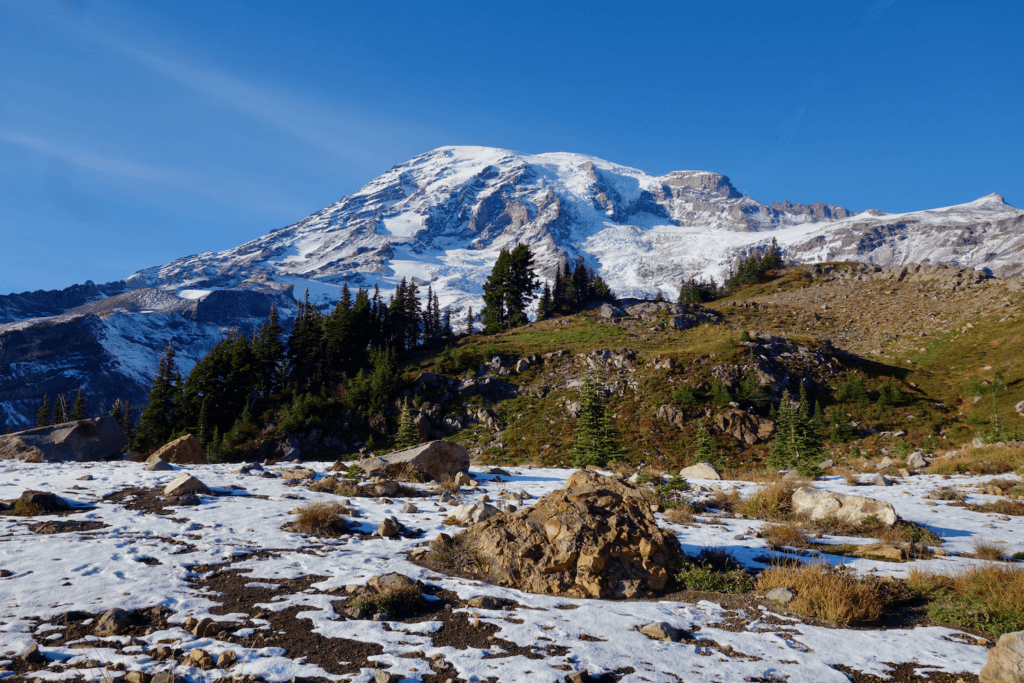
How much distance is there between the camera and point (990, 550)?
861 cm

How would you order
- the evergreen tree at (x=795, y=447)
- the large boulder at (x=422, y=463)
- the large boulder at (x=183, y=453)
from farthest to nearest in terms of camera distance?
the large boulder at (x=183, y=453)
the evergreen tree at (x=795, y=447)
the large boulder at (x=422, y=463)

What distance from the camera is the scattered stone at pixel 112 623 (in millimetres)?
5758

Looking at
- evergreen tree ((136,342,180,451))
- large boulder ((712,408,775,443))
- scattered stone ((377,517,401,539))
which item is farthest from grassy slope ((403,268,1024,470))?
evergreen tree ((136,342,180,451))

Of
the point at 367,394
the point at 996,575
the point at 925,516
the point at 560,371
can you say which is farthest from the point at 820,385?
the point at 367,394

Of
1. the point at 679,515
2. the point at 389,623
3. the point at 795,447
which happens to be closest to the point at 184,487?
the point at 389,623

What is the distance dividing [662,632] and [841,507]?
7.45m

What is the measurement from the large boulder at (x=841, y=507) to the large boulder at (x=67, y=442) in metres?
26.9

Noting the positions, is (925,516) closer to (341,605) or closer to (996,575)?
(996,575)

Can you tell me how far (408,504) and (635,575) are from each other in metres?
6.04

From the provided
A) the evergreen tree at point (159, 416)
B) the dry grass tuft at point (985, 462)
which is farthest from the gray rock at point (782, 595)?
the evergreen tree at point (159, 416)

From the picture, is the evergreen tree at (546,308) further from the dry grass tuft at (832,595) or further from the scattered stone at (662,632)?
the scattered stone at (662,632)

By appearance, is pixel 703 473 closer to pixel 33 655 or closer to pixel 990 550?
pixel 990 550

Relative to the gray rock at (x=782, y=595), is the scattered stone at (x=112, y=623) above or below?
below

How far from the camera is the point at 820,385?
118ft
